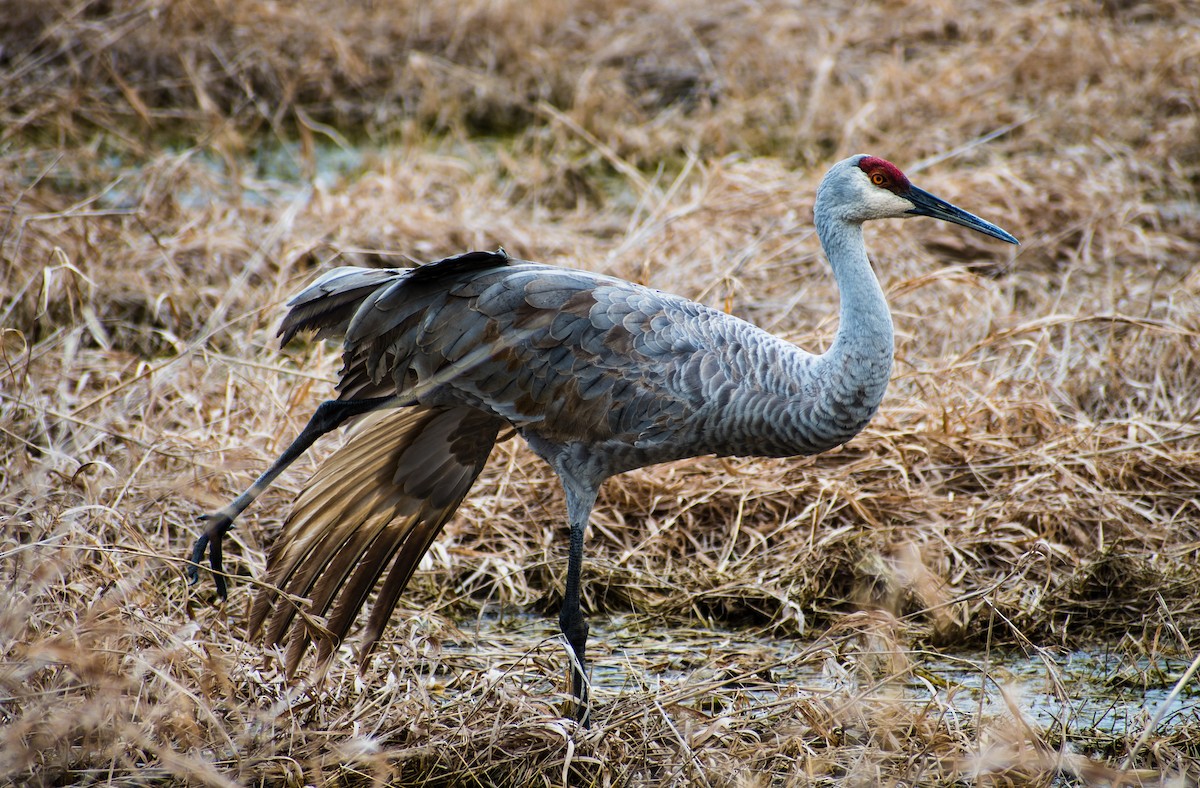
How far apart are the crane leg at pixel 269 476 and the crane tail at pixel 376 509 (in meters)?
0.18

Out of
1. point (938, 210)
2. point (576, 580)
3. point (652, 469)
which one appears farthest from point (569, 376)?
point (652, 469)

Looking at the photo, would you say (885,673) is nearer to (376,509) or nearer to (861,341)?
(861,341)

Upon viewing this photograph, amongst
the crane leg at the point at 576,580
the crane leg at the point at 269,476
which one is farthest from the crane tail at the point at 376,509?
the crane leg at the point at 576,580

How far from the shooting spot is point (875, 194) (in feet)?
11.2

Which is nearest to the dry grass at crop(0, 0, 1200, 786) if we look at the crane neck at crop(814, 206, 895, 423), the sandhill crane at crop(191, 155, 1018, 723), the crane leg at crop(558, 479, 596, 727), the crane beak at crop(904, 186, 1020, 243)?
the crane leg at crop(558, 479, 596, 727)

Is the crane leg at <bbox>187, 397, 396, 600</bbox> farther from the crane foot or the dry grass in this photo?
the dry grass

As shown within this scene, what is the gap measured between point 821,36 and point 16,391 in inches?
226

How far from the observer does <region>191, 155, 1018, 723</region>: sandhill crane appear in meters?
3.29

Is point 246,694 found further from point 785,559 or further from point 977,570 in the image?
point 977,570

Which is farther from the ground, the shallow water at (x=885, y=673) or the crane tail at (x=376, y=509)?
the crane tail at (x=376, y=509)

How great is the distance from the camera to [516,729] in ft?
10.1

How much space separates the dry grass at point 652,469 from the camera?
302cm

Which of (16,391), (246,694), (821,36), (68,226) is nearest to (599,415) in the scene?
(246,694)

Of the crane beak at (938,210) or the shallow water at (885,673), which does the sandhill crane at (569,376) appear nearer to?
the crane beak at (938,210)
